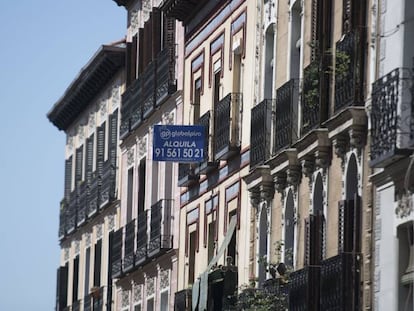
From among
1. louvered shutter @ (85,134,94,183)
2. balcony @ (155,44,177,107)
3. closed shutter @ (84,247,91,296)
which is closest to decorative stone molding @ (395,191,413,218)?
balcony @ (155,44,177,107)

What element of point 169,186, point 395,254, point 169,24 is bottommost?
point 395,254

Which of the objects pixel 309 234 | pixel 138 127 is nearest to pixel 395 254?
pixel 309 234

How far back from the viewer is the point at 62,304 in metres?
77.5

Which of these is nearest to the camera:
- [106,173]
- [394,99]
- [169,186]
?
[394,99]

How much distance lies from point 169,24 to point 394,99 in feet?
86.1

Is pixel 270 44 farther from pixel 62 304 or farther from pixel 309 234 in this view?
pixel 62 304

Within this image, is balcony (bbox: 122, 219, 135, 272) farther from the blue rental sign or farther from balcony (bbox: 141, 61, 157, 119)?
the blue rental sign

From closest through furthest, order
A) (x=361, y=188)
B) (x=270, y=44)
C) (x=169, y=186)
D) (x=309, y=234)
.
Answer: (x=361, y=188), (x=309, y=234), (x=270, y=44), (x=169, y=186)

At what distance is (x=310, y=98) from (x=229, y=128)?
9115mm

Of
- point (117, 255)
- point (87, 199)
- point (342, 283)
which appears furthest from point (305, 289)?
point (87, 199)

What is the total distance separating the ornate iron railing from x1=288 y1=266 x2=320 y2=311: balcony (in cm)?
2178

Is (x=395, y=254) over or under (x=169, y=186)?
under

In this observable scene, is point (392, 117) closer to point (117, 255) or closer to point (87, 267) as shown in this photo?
point (117, 255)

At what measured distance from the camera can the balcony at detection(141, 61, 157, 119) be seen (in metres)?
59.4
